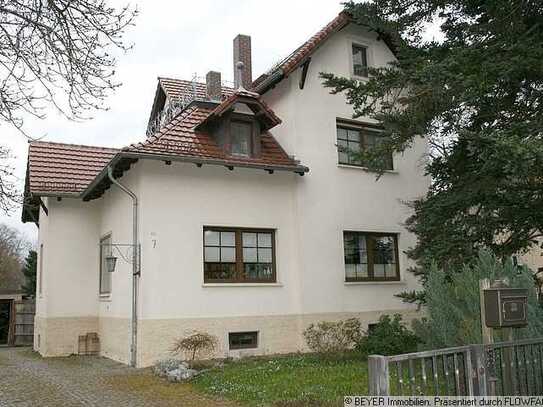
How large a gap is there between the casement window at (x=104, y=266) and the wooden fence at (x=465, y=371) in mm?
12067

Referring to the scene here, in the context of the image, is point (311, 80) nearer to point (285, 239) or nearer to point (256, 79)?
point (256, 79)

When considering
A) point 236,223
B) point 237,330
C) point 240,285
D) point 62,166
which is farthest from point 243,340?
point 62,166

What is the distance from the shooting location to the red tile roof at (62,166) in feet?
56.6

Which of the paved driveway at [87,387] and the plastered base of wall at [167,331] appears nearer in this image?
the paved driveway at [87,387]

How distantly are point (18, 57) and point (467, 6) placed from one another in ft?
26.1

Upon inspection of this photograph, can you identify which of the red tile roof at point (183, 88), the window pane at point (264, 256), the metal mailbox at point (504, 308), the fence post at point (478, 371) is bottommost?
the fence post at point (478, 371)

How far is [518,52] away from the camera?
9.63 meters

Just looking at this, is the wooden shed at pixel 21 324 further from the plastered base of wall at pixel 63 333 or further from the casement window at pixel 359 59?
the casement window at pixel 359 59

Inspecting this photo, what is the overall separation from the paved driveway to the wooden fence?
153 inches

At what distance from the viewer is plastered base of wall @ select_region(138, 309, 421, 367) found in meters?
13.5

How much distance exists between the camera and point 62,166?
60.3ft

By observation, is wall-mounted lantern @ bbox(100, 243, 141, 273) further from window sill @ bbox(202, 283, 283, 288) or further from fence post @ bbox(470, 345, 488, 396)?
fence post @ bbox(470, 345, 488, 396)

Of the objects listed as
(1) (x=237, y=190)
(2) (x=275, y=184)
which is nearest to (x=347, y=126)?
(2) (x=275, y=184)

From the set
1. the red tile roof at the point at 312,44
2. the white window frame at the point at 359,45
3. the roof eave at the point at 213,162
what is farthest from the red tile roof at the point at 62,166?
the white window frame at the point at 359,45
